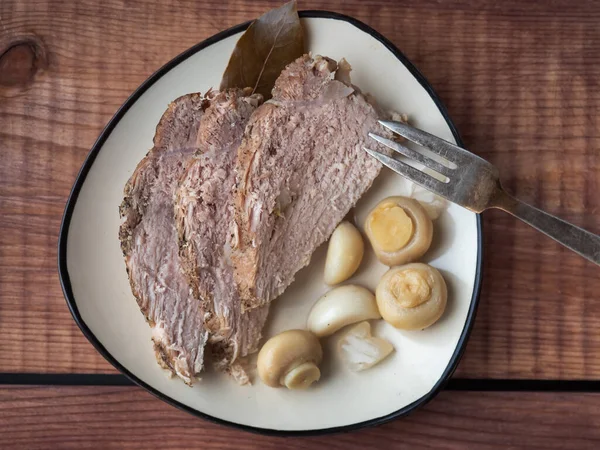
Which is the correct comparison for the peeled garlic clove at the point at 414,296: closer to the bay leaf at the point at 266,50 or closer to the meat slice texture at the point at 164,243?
the meat slice texture at the point at 164,243

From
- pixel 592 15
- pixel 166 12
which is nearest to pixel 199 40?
pixel 166 12

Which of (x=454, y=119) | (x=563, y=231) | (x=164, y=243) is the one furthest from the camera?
(x=454, y=119)

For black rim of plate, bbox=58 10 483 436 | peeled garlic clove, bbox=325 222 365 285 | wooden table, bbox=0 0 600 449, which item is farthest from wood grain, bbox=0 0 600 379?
peeled garlic clove, bbox=325 222 365 285

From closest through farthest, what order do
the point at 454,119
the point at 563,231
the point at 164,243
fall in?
1. the point at 563,231
2. the point at 164,243
3. the point at 454,119

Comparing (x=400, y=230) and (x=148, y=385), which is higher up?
(x=400, y=230)

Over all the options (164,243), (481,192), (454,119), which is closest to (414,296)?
(481,192)

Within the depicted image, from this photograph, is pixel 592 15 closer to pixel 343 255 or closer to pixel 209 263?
pixel 343 255

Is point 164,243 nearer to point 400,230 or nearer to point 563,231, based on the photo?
point 400,230
